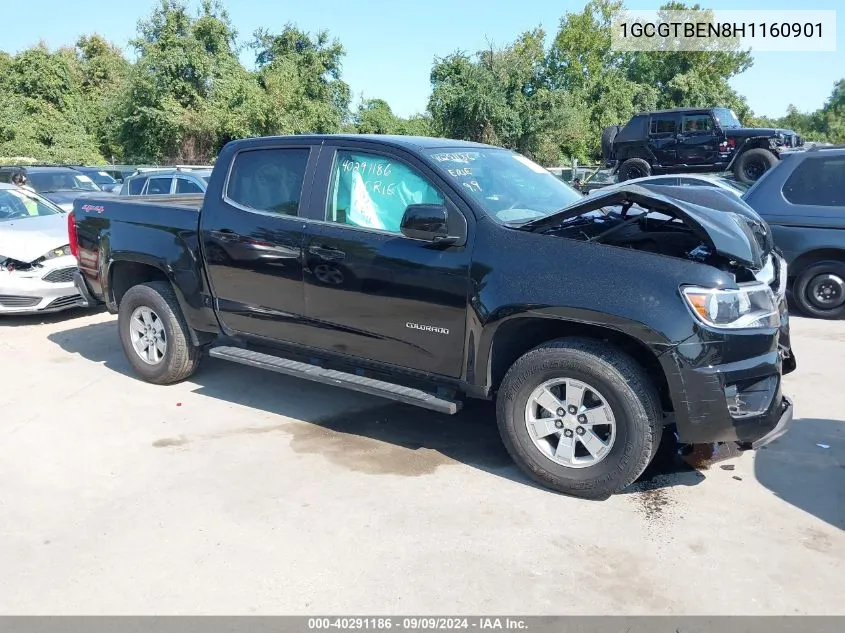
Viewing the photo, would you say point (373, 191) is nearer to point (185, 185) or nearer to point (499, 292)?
point (499, 292)

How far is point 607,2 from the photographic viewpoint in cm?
4891

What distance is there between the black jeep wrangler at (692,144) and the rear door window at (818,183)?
8507 millimetres

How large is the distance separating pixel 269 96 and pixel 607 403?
32935 mm

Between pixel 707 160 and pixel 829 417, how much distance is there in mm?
14282

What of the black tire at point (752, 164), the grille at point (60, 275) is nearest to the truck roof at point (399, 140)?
the grille at point (60, 275)

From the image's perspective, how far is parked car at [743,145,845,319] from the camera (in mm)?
8117

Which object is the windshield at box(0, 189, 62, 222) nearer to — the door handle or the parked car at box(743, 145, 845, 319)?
the door handle

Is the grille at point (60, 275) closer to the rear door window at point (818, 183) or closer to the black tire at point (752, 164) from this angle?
the rear door window at point (818, 183)

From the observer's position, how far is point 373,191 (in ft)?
16.0

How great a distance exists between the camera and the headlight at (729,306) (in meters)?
3.73

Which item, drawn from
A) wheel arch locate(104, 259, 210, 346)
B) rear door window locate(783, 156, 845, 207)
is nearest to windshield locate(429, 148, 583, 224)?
wheel arch locate(104, 259, 210, 346)

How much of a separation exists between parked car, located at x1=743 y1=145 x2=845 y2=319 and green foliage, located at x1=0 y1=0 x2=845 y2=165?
26.7 metres

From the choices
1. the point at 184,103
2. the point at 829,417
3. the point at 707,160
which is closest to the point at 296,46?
the point at 184,103

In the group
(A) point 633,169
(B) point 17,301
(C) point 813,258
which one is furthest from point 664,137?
(B) point 17,301
